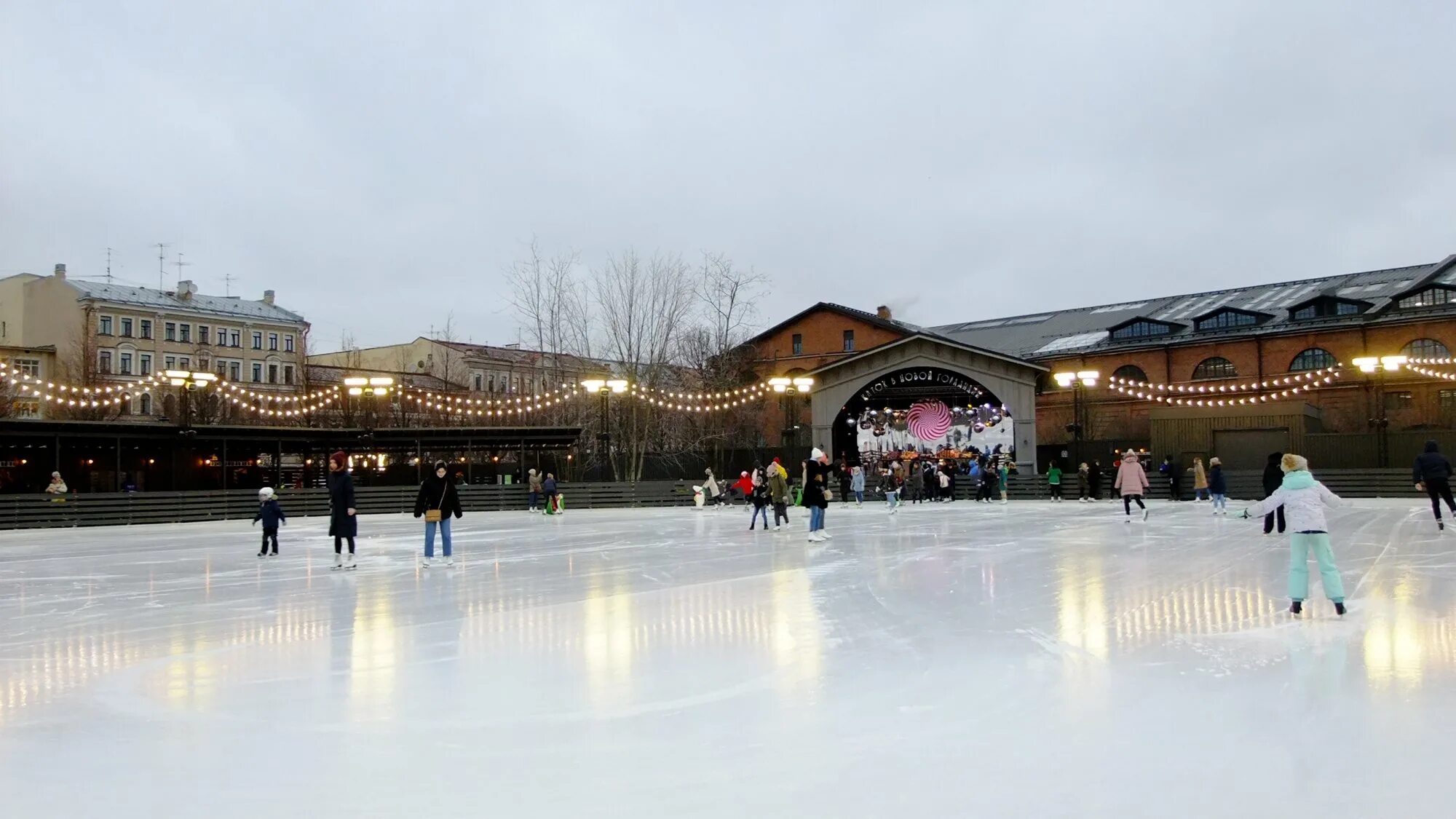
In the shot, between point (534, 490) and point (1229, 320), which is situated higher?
point (1229, 320)

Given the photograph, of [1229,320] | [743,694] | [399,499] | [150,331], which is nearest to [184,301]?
[150,331]

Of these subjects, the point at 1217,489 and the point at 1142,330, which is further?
the point at 1142,330

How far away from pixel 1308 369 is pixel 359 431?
1550 inches

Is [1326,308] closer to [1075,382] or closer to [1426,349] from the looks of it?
[1426,349]

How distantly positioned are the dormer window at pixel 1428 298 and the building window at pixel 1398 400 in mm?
4105

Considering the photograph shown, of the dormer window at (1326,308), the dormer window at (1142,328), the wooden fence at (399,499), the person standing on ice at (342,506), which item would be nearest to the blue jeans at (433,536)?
the person standing on ice at (342,506)

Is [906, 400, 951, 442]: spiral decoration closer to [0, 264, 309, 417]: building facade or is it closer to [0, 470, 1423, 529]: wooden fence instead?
[0, 470, 1423, 529]: wooden fence

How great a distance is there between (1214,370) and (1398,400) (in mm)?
8232

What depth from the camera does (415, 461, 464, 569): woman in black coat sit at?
14.3 m

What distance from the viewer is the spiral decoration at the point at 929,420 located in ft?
127

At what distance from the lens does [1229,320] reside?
1895 inches

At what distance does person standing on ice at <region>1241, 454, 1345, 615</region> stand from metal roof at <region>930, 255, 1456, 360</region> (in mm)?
40098

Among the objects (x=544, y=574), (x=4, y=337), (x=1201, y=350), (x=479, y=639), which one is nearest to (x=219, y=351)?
(x=4, y=337)

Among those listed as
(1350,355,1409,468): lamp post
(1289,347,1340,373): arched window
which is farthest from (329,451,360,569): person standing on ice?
(1289,347,1340,373): arched window
